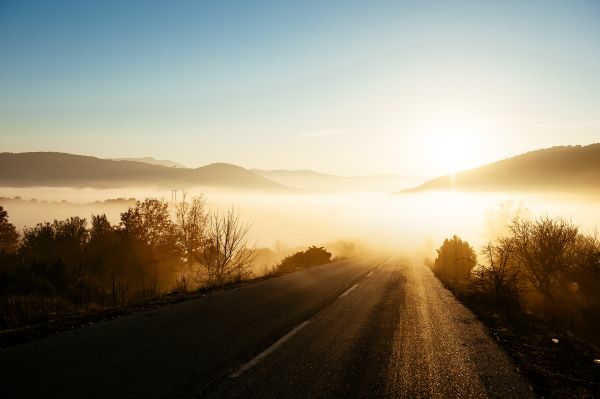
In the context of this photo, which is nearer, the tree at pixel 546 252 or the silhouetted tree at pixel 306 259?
the tree at pixel 546 252

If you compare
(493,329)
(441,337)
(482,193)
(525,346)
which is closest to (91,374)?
(441,337)

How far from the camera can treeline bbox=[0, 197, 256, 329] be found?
22.0 m

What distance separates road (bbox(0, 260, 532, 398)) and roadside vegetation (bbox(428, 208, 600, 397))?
69 centimetres

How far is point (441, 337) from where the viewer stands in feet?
27.7

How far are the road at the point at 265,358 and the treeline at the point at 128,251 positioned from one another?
30.0 feet

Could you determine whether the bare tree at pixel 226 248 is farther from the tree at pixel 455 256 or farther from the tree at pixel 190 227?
the tree at pixel 190 227

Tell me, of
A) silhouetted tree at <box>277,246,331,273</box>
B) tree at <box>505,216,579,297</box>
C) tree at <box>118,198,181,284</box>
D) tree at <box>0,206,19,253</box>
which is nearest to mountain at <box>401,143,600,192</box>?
tree at <box>505,216,579,297</box>

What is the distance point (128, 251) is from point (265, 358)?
146 feet

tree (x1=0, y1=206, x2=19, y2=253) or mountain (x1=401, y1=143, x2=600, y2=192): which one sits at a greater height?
mountain (x1=401, y1=143, x2=600, y2=192)

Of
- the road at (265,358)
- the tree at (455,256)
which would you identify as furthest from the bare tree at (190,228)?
the road at (265,358)

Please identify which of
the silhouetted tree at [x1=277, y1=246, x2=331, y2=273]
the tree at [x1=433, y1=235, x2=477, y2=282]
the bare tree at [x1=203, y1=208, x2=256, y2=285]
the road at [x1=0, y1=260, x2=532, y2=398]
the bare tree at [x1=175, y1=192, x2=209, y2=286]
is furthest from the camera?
the bare tree at [x1=175, y1=192, x2=209, y2=286]

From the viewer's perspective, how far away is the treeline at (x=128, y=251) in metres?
22.0

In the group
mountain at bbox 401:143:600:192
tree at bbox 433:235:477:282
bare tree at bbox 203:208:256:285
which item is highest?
mountain at bbox 401:143:600:192

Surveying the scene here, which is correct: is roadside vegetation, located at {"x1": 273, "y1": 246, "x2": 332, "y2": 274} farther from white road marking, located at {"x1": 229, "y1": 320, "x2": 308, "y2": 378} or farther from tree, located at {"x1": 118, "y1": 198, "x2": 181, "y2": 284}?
white road marking, located at {"x1": 229, "y1": 320, "x2": 308, "y2": 378}
